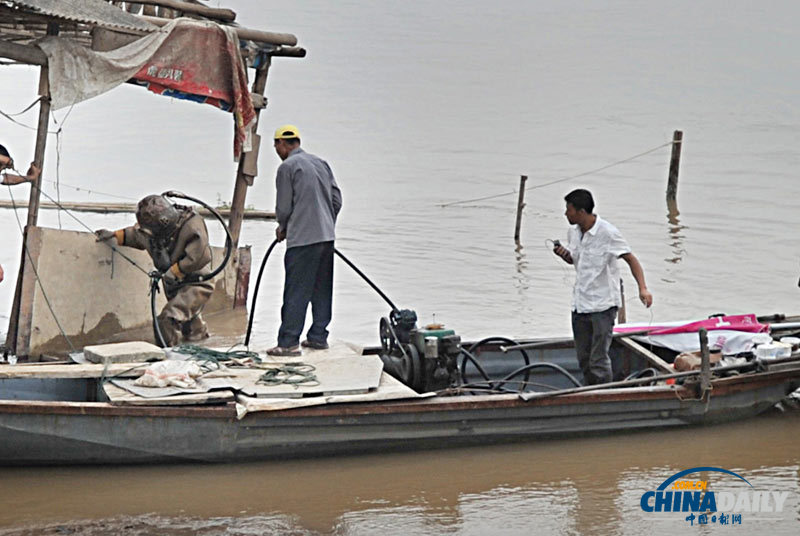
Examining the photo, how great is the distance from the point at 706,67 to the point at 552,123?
9.43m

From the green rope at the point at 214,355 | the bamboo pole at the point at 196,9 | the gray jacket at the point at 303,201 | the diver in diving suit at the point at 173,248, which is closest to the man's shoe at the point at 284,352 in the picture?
the green rope at the point at 214,355

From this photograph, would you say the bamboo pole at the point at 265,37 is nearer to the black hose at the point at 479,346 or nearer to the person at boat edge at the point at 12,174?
the person at boat edge at the point at 12,174

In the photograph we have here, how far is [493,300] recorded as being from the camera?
41.5ft

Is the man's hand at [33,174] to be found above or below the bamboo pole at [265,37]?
below


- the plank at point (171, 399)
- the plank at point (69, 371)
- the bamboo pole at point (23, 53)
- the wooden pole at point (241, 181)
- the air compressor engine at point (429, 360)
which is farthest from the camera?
the wooden pole at point (241, 181)

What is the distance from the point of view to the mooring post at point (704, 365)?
6.81 metres

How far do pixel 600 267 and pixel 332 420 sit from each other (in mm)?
2120

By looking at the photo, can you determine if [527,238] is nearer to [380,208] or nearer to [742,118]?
[380,208]

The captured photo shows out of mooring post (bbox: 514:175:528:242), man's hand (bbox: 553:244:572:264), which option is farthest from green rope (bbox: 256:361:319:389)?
mooring post (bbox: 514:175:528:242)

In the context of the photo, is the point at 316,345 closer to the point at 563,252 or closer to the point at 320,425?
the point at 320,425

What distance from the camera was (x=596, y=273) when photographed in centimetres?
716

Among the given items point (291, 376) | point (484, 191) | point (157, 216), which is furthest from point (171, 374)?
point (484, 191)

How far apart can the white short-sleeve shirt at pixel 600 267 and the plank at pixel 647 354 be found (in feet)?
2.06

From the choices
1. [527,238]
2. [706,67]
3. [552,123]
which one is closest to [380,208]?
[527,238]
